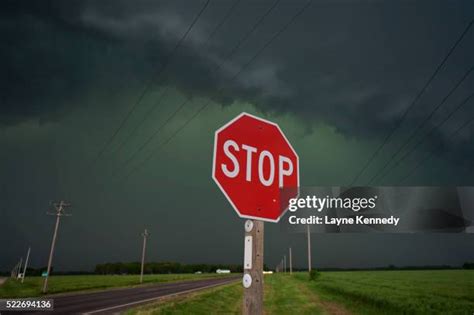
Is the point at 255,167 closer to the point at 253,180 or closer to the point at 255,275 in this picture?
the point at 253,180

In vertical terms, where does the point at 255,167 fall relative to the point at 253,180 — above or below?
above

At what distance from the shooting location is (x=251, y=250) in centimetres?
249

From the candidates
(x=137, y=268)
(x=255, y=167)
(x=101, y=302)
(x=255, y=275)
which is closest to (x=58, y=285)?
(x=101, y=302)

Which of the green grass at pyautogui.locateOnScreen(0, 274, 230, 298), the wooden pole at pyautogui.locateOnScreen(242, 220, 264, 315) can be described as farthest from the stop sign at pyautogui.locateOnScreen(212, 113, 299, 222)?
the green grass at pyautogui.locateOnScreen(0, 274, 230, 298)

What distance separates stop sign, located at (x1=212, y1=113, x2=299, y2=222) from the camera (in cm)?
234

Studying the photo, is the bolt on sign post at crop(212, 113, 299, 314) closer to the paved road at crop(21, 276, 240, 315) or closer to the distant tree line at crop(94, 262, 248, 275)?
the paved road at crop(21, 276, 240, 315)

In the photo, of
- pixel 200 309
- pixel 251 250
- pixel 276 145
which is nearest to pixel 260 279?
pixel 251 250

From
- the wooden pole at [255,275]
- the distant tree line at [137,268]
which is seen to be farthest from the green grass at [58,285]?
the distant tree line at [137,268]

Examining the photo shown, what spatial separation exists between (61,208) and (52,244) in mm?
4857

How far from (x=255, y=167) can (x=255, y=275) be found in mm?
815

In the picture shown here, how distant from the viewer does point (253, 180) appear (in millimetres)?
2428

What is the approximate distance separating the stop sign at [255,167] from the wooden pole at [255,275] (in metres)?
0.17

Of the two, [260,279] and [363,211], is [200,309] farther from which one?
[260,279]

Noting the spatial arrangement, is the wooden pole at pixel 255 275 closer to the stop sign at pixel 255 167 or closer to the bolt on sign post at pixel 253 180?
the bolt on sign post at pixel 253 180
